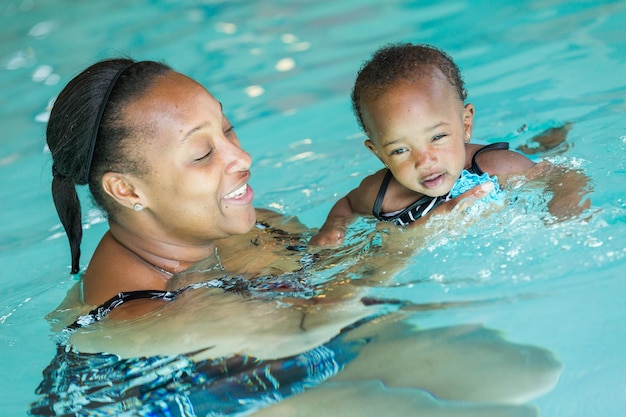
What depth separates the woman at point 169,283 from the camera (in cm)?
280

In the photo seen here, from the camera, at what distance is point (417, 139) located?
339 cm

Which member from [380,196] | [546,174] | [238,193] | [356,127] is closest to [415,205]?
[380,196]

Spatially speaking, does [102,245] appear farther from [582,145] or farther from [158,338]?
[582,145]

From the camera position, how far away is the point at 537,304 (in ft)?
9.20

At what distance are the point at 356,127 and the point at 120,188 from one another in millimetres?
2805

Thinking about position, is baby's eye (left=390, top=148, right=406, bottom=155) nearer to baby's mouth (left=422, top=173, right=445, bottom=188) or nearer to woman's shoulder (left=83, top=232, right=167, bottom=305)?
baby's mouth (left=422, top=173, right=445, bottom=188)

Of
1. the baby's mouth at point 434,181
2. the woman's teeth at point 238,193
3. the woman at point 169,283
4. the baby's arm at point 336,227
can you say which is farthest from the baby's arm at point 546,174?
the woman's teeth at point 238,193

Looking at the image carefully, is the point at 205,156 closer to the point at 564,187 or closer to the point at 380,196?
the point at 380,196

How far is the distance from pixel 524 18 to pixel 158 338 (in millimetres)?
4990

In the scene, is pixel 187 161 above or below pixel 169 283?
above

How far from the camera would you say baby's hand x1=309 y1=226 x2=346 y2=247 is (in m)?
3.56

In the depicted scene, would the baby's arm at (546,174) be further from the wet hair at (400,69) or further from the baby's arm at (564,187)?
the wet hair at (400,69)

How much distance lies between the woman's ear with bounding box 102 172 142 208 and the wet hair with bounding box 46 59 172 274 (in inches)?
0.9

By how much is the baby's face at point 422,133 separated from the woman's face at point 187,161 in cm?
66
